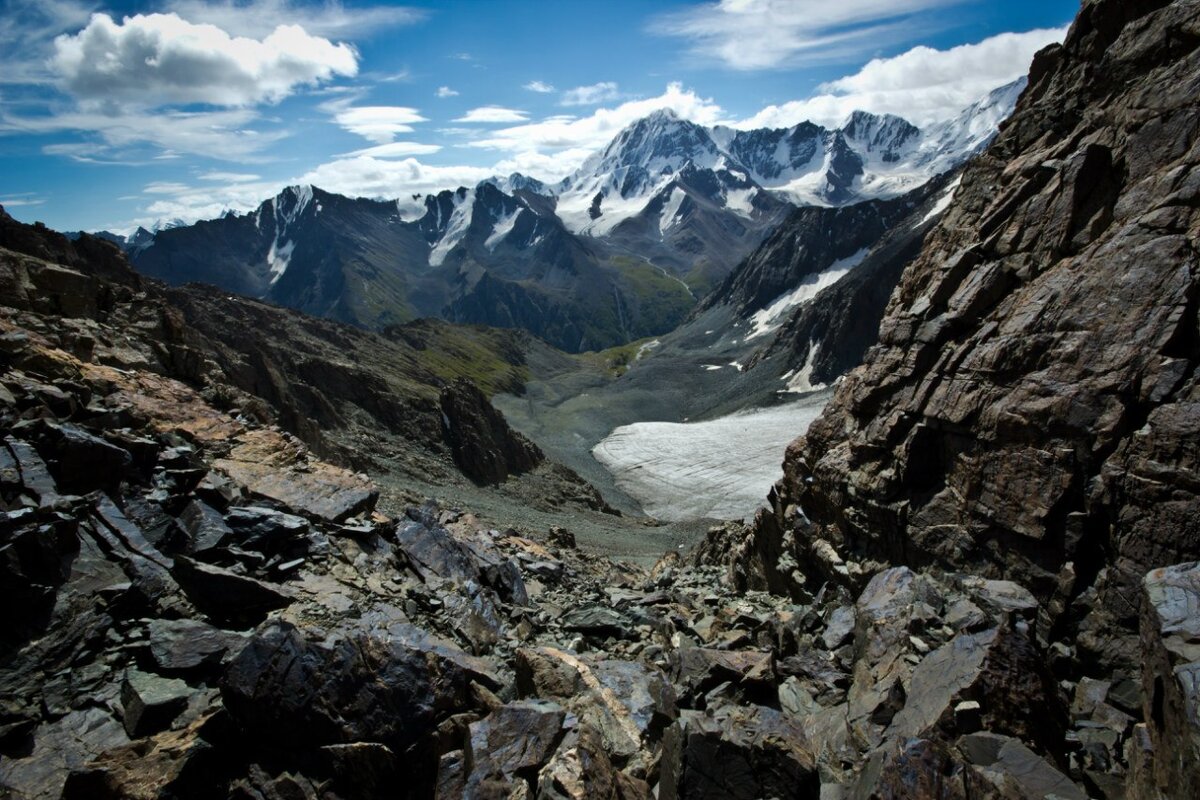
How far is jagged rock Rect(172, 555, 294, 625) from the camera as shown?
55.5 feet

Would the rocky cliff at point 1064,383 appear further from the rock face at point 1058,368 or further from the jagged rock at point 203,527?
the jagged rock at point 203,527

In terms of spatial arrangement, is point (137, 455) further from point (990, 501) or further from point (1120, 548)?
point (1120, 548)

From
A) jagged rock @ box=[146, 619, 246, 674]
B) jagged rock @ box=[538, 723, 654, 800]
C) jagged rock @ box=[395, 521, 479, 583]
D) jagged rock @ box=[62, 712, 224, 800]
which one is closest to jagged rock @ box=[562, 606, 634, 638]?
jagged rock @ box=[395, 521, 479, 583]

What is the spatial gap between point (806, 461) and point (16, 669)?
2772 centimetres

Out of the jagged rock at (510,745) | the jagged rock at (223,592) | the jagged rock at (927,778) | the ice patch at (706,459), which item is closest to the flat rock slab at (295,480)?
the jagged rock at (223,592)

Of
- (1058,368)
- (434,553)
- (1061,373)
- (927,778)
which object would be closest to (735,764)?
(927,778)

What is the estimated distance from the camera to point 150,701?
45.1ft

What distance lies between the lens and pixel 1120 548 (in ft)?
49.1

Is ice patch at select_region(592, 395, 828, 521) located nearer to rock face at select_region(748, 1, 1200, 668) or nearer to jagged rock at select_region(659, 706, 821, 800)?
rock face at select_region(748, 1, 1200, 668)

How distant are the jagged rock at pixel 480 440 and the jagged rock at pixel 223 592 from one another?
5957 centimetres

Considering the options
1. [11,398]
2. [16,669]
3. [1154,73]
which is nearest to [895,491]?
[1154,73]

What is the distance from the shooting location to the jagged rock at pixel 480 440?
8069 cm

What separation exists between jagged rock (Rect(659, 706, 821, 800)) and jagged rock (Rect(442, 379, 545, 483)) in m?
66.4

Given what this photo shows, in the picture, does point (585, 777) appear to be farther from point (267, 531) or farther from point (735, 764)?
point (267, 531)
